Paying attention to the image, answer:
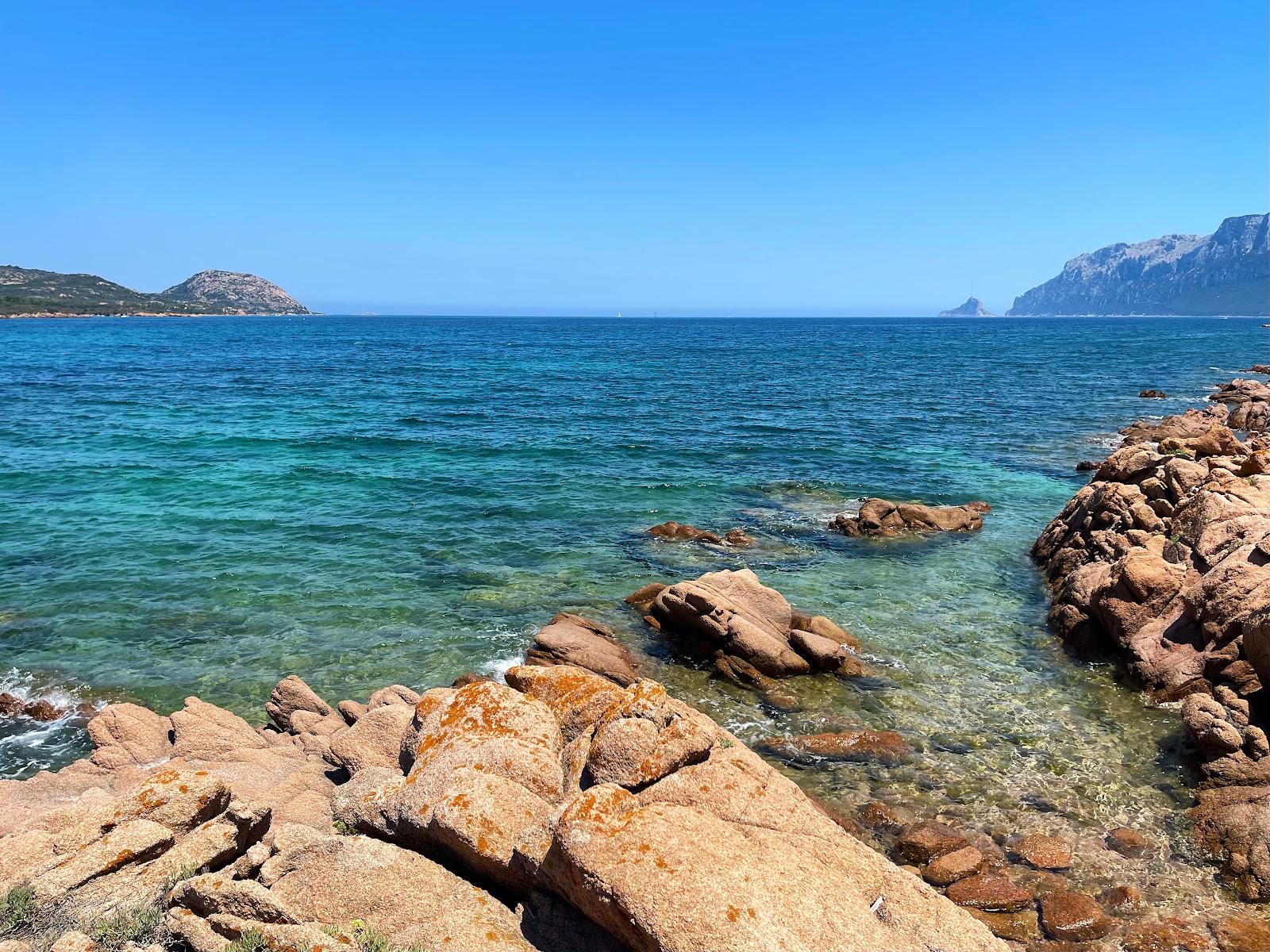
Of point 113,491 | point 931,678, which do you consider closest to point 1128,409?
point 931,678

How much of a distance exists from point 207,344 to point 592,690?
456 ft

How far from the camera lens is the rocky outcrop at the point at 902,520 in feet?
93.1

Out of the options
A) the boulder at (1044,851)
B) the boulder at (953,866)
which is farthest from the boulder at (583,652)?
the boulder at (1044,851)

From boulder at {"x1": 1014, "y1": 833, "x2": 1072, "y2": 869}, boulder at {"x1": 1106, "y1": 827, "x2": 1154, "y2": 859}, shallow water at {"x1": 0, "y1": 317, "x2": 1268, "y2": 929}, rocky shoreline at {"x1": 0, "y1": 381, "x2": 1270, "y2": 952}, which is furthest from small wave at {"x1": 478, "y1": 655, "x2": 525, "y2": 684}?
boulder at {"x1": 1106, "y1": 827, "x2": 1154, "y2": 859}

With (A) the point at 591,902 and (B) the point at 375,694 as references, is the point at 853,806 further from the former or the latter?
(B) the point at 375,694

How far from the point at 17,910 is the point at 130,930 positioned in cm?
137

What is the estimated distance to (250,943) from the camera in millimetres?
6906

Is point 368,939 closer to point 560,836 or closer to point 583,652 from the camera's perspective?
point 560,836

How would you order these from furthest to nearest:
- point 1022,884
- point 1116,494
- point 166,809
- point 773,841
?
point 1116,494, point 1022,884, point 166,809, point 773,841

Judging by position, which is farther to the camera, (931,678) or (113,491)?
(113,491)

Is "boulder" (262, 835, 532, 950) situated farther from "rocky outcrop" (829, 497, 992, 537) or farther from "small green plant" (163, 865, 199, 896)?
"rocky outcrop" (829, 497, 992, 537)

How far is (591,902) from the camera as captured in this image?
7309 mm

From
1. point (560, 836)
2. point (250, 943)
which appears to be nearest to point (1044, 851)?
point (560, 836)

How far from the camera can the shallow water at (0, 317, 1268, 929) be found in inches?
609
